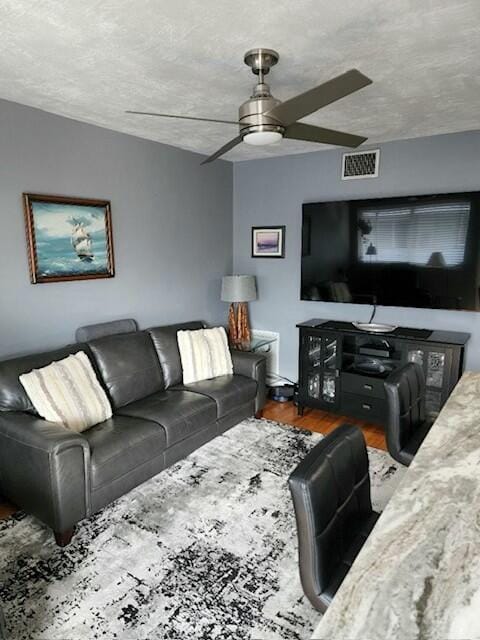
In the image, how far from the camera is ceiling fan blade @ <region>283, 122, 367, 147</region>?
6.94ft

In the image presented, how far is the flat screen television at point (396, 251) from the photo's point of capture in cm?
331

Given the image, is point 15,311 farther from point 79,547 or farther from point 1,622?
point 1,622

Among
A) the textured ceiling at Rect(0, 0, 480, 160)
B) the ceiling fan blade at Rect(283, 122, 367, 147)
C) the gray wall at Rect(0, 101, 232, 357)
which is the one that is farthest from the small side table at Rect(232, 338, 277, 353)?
the ceiling fan blade at Rect(283, 122, 367, 147)

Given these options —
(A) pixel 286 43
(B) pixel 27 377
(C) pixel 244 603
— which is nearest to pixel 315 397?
(C) pixel 244 603

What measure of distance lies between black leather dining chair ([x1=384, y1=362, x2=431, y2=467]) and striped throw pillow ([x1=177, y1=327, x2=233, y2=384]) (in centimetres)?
184

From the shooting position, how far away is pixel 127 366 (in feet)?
10.5

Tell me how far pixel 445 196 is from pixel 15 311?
339 cm

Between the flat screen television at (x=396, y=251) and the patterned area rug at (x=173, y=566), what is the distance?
153 cm

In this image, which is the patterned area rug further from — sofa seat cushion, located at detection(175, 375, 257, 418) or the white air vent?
the white air vent

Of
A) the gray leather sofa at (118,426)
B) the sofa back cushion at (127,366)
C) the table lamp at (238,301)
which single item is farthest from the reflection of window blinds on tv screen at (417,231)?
the sofa back cushion at (127,366)

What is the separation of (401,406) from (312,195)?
8.95ft

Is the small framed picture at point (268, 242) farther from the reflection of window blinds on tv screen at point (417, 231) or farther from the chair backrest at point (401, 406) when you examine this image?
the chair backrest at point (401, 406)

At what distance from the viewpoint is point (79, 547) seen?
86.0 inches

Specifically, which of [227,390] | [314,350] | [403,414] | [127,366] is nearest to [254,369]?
[227,390]
